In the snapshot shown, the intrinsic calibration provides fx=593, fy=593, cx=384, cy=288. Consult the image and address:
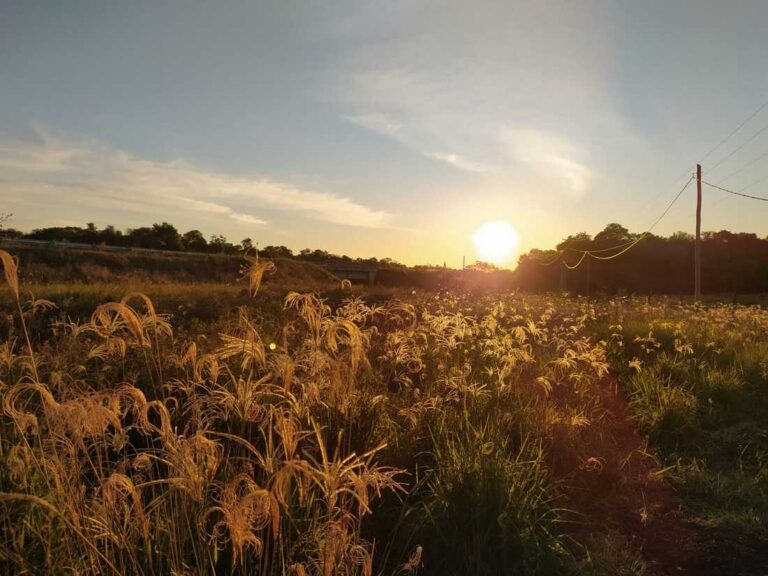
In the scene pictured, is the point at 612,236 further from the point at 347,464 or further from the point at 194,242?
the point at 347,464

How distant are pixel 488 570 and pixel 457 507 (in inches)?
16.7

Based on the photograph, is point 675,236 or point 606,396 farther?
point 675,236

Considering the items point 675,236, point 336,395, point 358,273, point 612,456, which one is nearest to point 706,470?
point 612,456

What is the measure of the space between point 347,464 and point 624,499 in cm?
231

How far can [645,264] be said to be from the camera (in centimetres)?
6800

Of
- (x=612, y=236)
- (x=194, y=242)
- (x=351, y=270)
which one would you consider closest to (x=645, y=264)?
(x=612, y=236)

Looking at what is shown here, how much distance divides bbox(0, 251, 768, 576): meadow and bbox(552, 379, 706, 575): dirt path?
0.02 m

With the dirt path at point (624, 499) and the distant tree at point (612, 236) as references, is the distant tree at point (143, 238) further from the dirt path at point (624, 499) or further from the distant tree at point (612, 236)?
the dirt path at point (624, 499)

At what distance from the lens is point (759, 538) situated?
4.05 m

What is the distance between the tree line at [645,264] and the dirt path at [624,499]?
57.6 metres

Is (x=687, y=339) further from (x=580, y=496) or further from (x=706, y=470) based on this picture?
(x=580, y=496)

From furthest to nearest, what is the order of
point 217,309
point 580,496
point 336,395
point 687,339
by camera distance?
point 217,309, point 687,339, point 580,496, point 336,395

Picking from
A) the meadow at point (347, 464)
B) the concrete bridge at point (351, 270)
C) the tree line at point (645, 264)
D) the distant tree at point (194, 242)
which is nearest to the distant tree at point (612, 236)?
the tree line at point (645, 264)

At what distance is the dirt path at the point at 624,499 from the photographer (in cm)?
384
